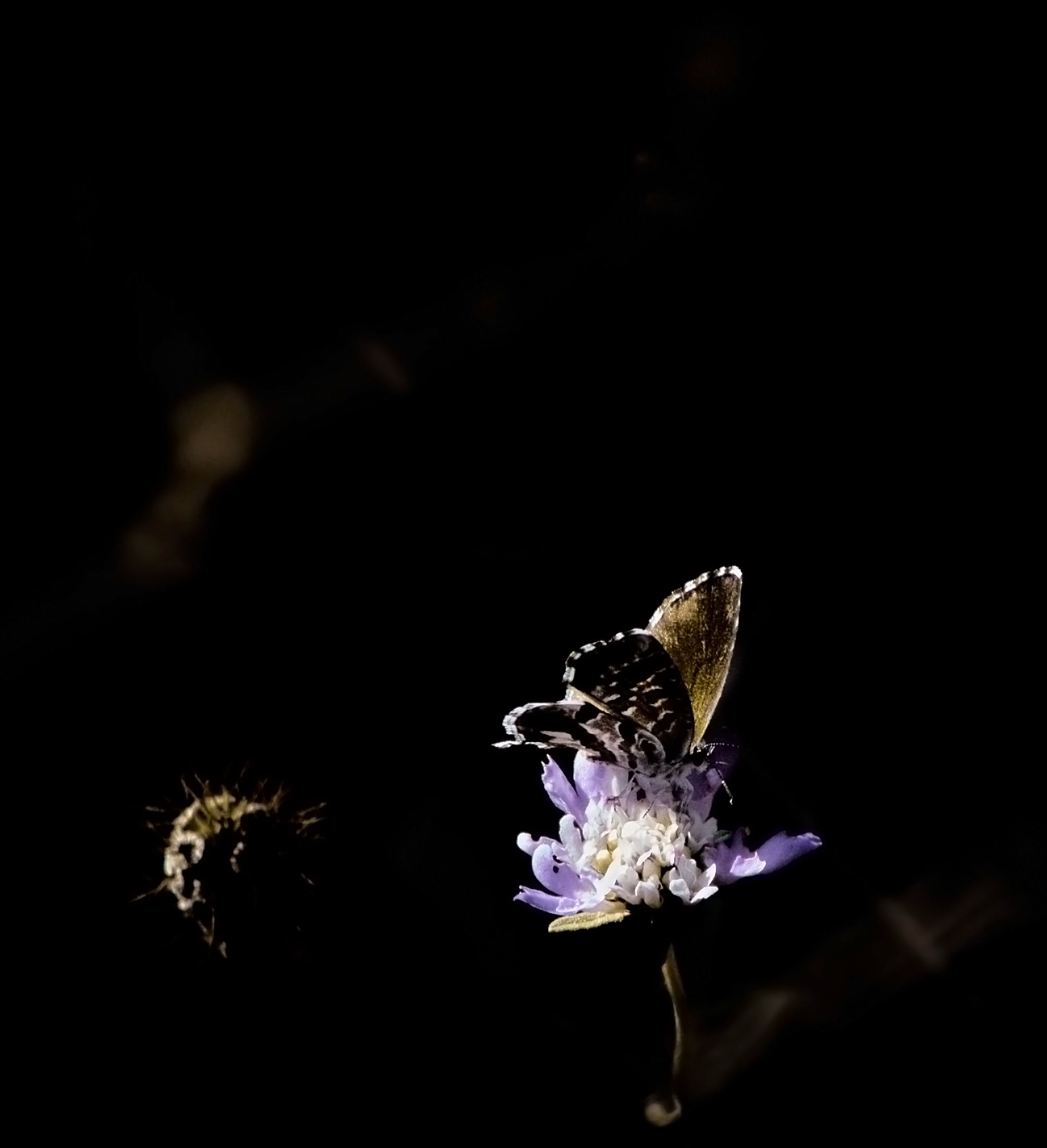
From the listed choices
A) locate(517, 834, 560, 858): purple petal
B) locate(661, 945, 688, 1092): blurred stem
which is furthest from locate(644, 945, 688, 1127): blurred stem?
locate(517, 834, 560, 858): purple petal

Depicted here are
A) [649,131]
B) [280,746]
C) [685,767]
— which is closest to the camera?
[685,767]

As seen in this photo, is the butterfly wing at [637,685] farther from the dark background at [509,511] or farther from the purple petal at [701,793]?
the dark background at [509,511]

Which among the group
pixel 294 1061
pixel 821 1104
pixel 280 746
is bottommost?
pixel 821 1104

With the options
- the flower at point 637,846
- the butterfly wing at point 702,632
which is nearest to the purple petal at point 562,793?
the flower at point 637,846

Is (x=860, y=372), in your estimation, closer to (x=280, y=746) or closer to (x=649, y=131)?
(x=649, y=131)

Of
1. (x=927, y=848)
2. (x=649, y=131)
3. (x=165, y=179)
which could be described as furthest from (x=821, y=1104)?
(x=165, y=179)

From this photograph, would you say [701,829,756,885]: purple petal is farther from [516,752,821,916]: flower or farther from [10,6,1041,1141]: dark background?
[10,6,1041,1141]: dark background

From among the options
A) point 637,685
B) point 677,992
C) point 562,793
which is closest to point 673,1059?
point 677,992
